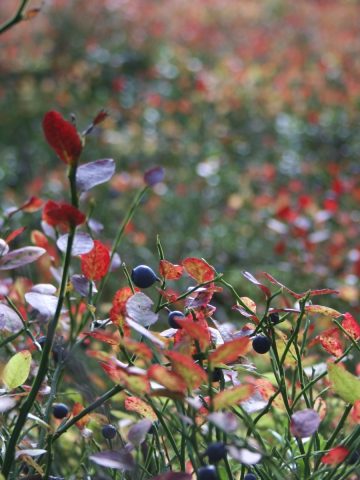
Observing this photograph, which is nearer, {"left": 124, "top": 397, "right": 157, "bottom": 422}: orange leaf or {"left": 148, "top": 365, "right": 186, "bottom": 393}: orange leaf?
{"left": 148, "top": 365, "right": 186, "bottom": 393}: orange leaf

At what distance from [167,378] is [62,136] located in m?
0.29

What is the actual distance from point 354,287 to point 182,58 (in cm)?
397

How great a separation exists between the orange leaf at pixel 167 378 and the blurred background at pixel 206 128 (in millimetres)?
1961

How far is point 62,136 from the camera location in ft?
2.71

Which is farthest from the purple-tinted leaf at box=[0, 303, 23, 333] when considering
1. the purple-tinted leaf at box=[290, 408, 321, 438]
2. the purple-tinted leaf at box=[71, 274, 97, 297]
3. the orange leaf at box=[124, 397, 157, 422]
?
the purple-tinted leaf at box=[290, 408, 321, 438]

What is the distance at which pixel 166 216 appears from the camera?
157 inches

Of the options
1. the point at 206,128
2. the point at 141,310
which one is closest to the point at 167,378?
the point at 141,310

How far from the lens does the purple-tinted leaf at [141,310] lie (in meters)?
0.93

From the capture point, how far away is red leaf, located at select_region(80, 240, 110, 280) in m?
1.08

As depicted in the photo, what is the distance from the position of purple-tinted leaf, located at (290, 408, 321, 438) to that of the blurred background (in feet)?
6.13

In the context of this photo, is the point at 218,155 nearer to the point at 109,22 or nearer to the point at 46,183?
the point at 46,183

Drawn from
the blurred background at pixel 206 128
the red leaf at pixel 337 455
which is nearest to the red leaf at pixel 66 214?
the red leaf at pixel 337 455

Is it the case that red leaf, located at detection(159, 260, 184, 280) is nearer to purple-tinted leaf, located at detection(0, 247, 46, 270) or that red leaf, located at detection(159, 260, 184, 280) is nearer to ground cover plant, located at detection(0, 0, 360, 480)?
ground cover plant, located at detection(0, 0, 360, 480)

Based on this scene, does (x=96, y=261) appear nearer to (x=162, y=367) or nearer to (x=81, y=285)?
(x=81, y=285)
